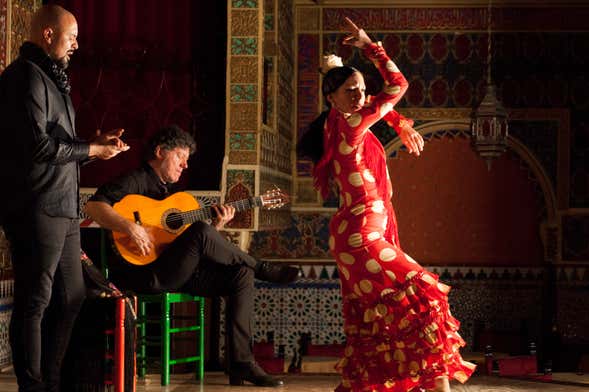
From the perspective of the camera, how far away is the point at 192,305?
6238 millimetres

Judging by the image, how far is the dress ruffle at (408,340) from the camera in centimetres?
395

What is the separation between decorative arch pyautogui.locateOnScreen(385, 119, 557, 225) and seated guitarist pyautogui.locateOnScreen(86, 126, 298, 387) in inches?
124

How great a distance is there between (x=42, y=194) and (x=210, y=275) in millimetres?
1721

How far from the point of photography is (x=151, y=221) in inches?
208

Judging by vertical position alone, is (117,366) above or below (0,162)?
below

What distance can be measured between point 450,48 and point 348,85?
13.8ft

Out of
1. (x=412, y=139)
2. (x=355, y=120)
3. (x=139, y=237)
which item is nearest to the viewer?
(x=355, y=120)

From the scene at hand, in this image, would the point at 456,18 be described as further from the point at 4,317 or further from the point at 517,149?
the point at 4,317

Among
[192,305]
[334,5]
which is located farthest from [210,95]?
[334,5]

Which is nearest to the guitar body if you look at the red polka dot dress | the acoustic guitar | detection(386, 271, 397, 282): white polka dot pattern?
the acoustic guitar

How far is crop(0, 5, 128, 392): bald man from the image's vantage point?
3.68 m

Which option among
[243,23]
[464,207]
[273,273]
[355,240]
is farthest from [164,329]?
[464,207]

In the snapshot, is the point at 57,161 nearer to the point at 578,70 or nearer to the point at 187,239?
the point at 187,239

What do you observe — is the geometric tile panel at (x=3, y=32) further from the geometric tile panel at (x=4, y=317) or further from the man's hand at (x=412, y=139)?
the man's hand at (x=412, y=139)
